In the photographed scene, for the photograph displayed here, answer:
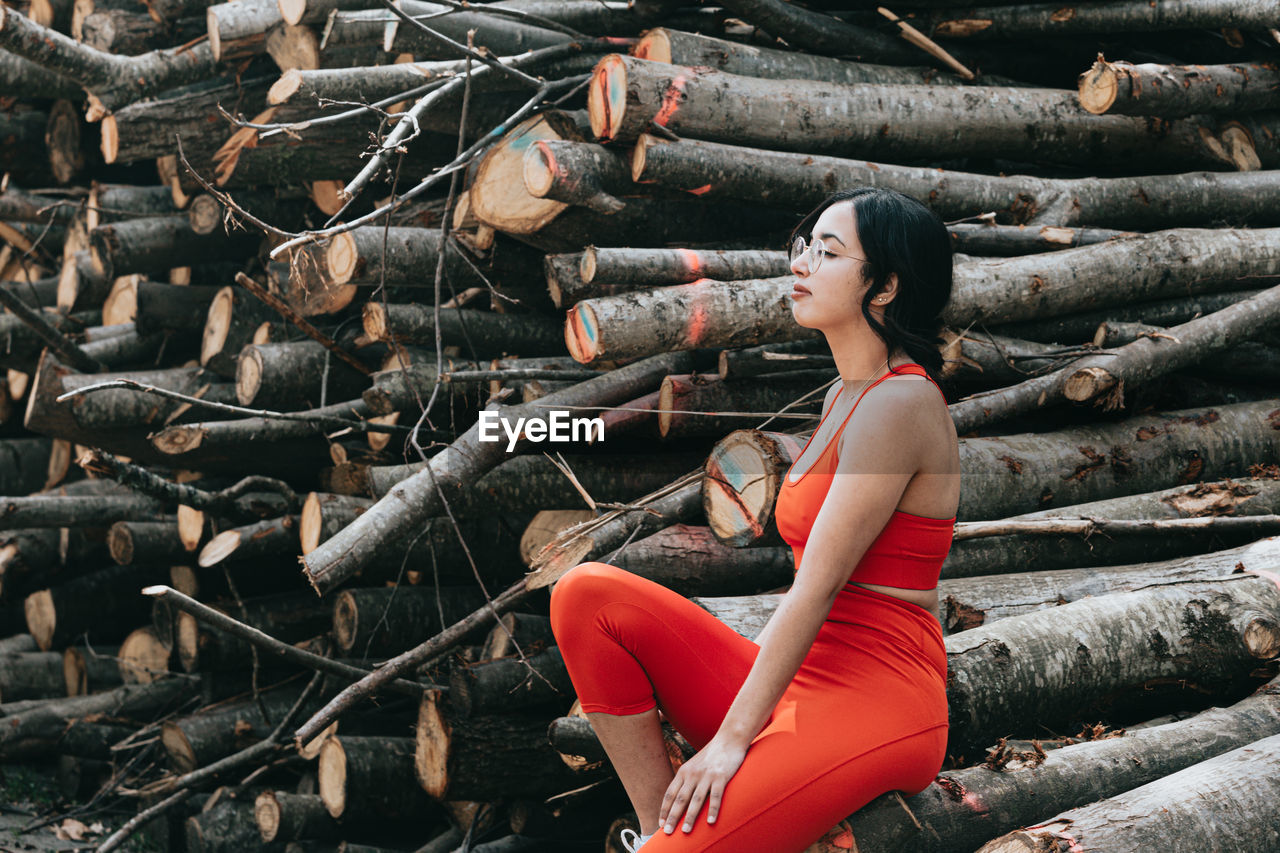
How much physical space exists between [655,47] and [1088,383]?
84.5 inches

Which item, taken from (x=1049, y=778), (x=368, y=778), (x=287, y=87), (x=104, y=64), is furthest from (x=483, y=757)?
(x=104, y=64)

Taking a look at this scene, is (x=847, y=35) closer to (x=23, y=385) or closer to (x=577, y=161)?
(x=577, y=161)

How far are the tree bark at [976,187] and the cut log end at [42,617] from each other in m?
4.34

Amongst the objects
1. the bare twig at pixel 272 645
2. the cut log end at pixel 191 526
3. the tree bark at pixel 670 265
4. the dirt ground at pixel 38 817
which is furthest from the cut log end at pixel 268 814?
the tree bark at pixel 670 265

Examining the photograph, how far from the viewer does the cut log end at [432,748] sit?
3.96 meters

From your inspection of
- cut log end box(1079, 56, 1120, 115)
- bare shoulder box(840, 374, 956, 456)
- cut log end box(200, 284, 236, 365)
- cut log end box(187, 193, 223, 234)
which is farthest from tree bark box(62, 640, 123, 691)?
cut log end box(1079, 56, 1120, 115)

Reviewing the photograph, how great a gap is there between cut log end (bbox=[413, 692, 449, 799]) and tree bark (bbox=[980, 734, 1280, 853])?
94.3 inches

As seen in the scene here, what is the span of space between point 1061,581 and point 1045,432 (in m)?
1.01

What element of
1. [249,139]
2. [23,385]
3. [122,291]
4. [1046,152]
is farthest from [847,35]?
[23,385]

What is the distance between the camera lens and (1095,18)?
499 cm

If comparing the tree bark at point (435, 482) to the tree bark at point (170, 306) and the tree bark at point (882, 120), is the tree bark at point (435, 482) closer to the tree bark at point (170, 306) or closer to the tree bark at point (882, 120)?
the tree bark at point (882, 120)

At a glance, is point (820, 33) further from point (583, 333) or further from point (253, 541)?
point (253, 541)

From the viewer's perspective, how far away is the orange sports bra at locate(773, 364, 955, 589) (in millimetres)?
2141

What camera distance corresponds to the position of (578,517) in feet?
14.1
